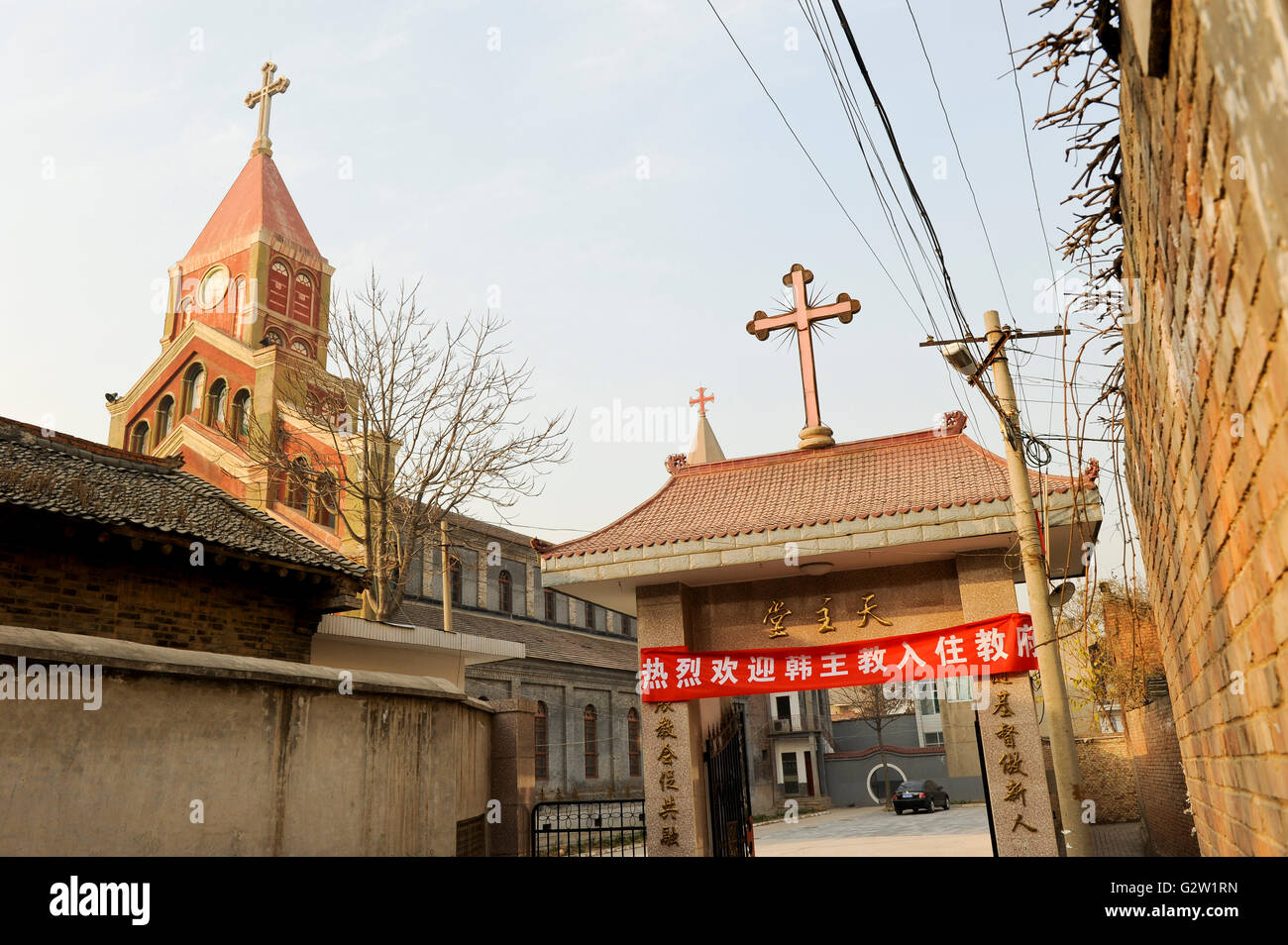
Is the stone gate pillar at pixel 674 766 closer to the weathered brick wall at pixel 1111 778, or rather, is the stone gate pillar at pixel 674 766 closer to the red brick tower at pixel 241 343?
the red brick tower at pixel 241 343

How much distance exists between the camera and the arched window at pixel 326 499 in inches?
814

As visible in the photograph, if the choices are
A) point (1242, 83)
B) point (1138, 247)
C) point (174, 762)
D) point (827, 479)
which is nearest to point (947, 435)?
point (827, 479)

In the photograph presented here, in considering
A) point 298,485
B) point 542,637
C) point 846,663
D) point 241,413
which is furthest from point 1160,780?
point 241,413

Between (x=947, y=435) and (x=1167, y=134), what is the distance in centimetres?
1056

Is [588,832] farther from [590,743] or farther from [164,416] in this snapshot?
[164,416]

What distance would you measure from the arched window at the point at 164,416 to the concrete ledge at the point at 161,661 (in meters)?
25.5

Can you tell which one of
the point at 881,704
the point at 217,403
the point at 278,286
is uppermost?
the point at 278,286

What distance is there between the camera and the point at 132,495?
44.0 ft

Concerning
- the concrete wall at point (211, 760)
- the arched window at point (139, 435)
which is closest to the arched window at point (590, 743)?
the arched window at point (139, 435)

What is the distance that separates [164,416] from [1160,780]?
29.3 metres

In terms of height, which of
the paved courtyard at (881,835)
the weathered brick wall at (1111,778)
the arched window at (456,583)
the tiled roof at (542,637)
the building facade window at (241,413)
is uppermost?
the building facade window at (241,413)

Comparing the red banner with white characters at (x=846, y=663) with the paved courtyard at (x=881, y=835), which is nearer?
the red banner with white characters at (x=846, y=663)
